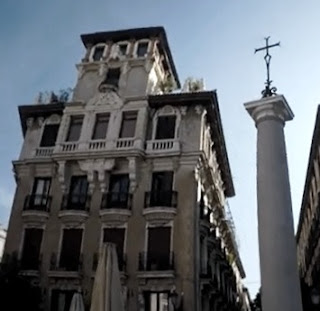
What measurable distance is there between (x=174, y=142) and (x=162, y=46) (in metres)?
9.15

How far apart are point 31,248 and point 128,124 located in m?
9.50

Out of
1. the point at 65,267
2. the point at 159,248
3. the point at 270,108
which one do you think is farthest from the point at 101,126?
the point at 270,108

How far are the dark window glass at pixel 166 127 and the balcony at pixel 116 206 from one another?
4.43 meters

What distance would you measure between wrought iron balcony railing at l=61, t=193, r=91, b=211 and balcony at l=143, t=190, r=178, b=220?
3.59 m

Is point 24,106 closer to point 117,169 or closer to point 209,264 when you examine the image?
point 117,169

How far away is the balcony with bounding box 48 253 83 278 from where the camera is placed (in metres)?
24.1

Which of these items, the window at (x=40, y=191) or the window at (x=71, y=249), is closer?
the window at (x=71, y=249)

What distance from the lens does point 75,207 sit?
2648 centimetres

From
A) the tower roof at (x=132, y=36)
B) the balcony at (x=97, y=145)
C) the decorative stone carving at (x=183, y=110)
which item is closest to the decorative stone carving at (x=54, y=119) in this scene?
the balcony at (x=97, y=145)

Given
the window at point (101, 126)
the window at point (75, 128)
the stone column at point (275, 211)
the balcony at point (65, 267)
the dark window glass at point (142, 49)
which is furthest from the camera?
the dark window glass at point (142, 49)

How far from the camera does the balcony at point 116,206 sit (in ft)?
82.9

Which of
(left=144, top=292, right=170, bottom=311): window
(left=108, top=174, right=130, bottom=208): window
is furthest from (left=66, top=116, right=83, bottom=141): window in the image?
(left=144, top=292, right=170, bottom=311): window

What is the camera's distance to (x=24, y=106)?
30844 mm

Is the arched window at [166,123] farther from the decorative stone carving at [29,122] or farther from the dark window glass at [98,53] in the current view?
the decorative stone carving at [29,122]
